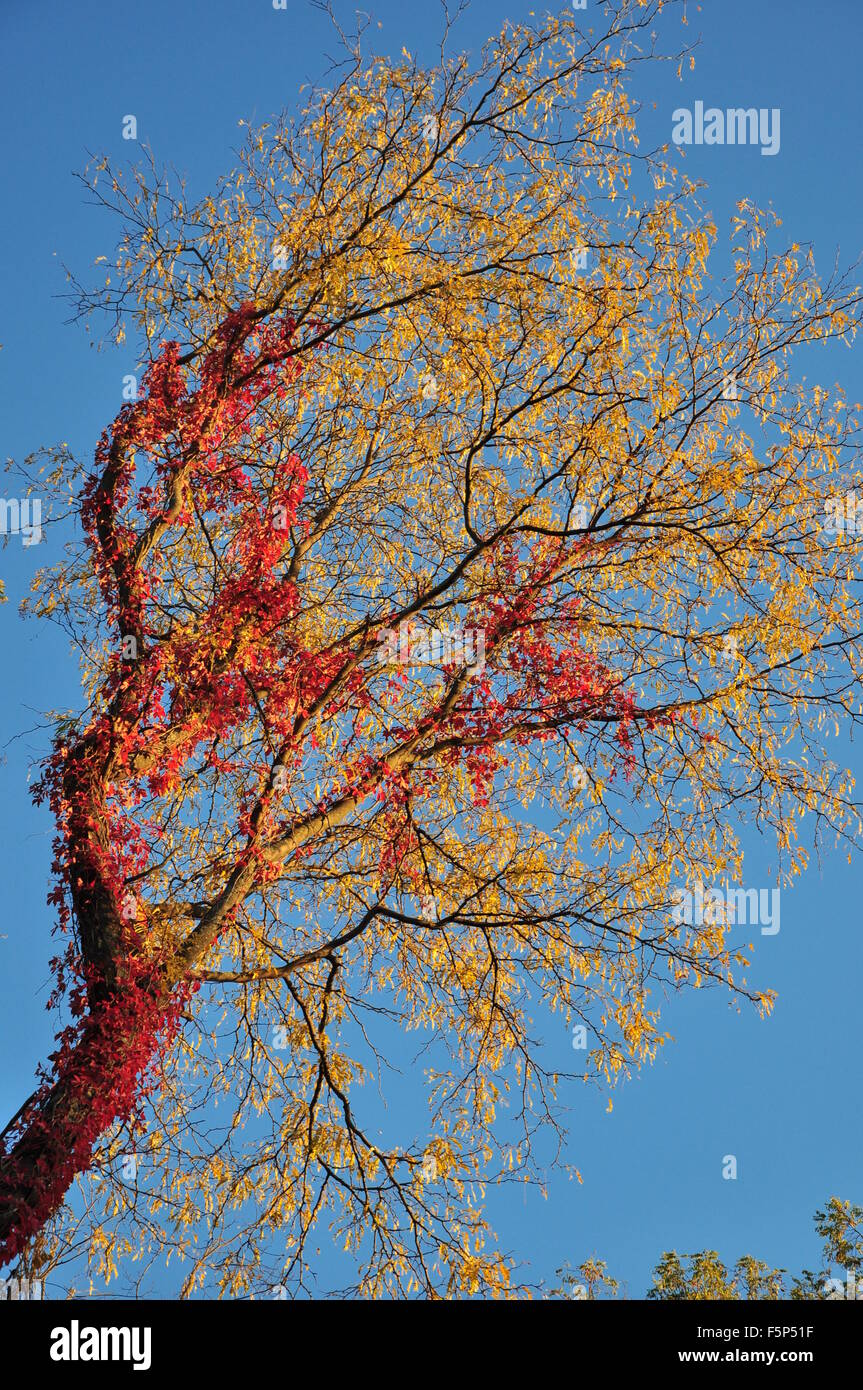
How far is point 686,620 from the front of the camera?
8609mm

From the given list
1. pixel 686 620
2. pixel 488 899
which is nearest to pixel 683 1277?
pixel 488 899

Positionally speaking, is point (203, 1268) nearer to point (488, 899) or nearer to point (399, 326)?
point (488, 899)

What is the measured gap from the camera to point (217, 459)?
9.05 meters

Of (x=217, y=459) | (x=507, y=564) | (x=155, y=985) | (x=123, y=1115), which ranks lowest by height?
(x=123, y=1115)

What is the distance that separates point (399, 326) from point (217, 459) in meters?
1.60

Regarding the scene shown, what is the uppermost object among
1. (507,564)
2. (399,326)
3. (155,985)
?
(399,326)

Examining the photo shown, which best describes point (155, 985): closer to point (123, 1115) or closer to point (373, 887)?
point (123, 1115)

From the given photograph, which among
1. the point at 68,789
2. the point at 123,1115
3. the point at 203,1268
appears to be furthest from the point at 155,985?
the point at 203,1268

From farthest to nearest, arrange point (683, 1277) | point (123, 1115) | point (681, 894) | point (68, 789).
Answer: point (683, 1277) < point (681, 894) < point (68, 789) < point (123, 1115)

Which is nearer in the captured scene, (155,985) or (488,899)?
(155,985)
